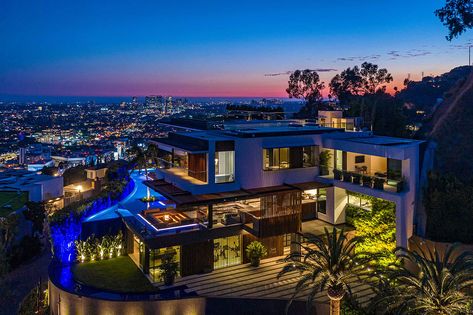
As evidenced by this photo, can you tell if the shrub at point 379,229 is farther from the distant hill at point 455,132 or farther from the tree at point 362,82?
the tree at point 362,82

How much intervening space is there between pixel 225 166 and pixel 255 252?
197 inches

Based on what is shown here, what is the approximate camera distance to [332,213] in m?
24.1

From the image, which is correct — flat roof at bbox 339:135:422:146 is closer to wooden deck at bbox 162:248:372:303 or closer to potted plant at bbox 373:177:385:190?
potted plant at bbox 373:177:385:190

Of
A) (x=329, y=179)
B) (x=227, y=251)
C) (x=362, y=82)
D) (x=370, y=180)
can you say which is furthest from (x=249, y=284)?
(x=362, y=82)

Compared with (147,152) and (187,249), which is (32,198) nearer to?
(147,152)

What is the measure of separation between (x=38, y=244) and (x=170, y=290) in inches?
776

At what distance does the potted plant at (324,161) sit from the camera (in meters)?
24.9

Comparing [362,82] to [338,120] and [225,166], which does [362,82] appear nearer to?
[338,120]

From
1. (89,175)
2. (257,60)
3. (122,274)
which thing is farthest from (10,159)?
(122,274)

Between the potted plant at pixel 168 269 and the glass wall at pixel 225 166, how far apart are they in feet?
16.7

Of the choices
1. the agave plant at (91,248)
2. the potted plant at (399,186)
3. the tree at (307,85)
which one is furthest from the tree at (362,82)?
the agave plant at (91,248)

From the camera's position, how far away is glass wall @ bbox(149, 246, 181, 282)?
19142 millimetres

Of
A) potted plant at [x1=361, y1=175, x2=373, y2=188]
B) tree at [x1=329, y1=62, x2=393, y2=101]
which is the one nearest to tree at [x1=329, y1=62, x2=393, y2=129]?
tree at [x1=329, y1=62, x2=393, y2=101]

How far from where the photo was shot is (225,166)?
2173 centimetres
